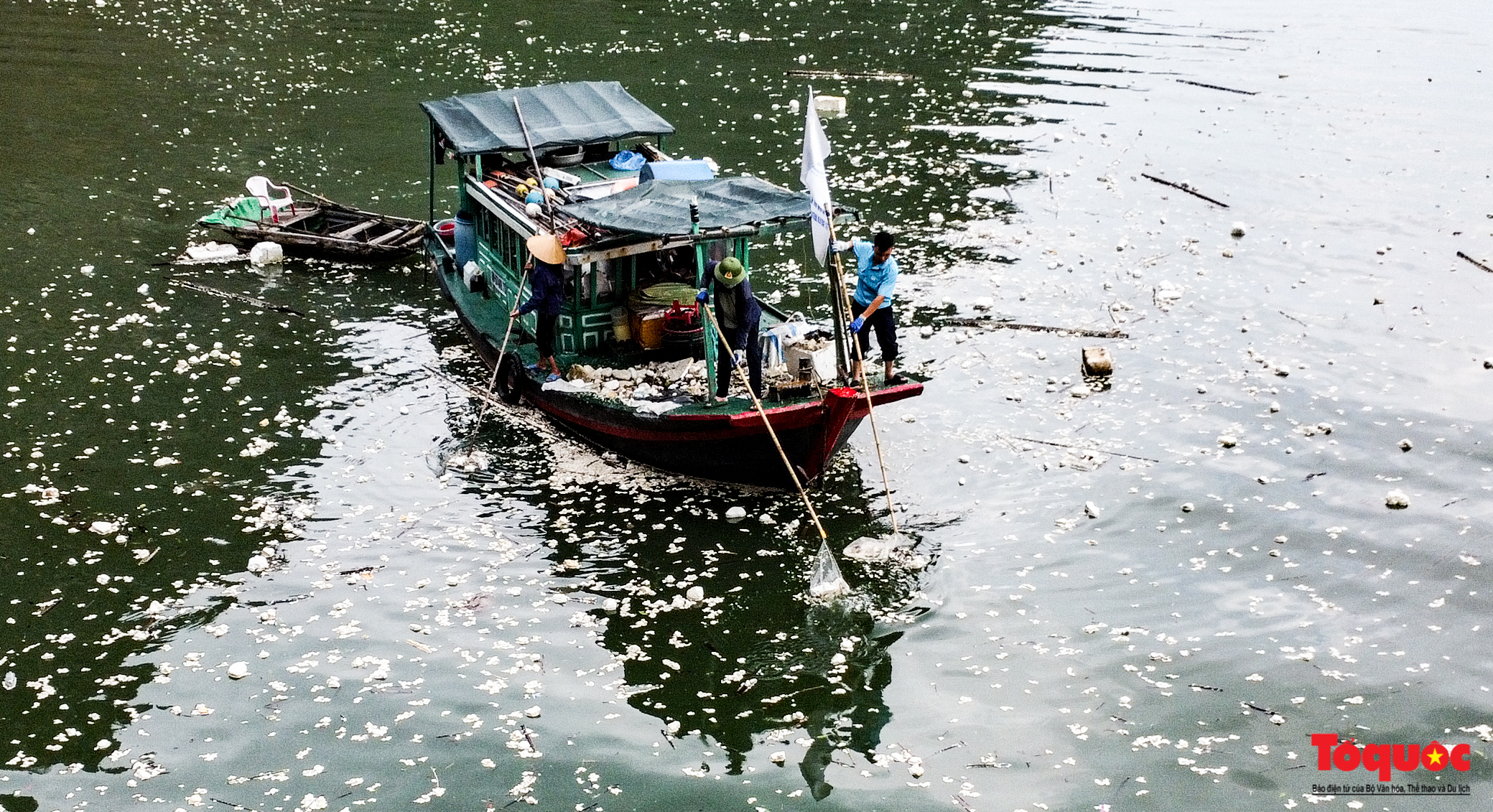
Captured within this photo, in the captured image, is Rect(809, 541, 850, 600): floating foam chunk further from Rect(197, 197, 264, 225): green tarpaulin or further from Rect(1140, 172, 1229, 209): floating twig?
Rect(1140, 172, 1229, 209): floating twig

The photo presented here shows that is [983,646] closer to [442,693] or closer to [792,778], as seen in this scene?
[792,778]

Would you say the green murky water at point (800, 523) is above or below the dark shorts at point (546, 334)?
below

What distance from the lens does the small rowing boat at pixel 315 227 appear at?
21.5m

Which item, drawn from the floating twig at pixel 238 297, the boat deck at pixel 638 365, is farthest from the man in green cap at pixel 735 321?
the floating twig at pixel 238 297

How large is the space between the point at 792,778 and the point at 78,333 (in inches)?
552

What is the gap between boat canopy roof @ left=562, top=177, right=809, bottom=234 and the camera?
46.6 ft

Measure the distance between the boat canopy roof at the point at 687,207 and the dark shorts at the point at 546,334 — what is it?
144cm

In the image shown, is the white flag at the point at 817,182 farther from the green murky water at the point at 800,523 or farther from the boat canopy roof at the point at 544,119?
the boat canopy roof at the point at 544,119

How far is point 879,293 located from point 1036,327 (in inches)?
203

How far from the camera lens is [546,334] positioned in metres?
15.5

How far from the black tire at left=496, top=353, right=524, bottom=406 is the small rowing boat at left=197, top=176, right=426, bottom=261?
5659 millimetres

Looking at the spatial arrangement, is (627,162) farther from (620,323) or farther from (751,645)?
(751,645)

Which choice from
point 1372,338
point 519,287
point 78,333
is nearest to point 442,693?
point 519,287

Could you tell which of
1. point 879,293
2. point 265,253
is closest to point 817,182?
point 879,293
